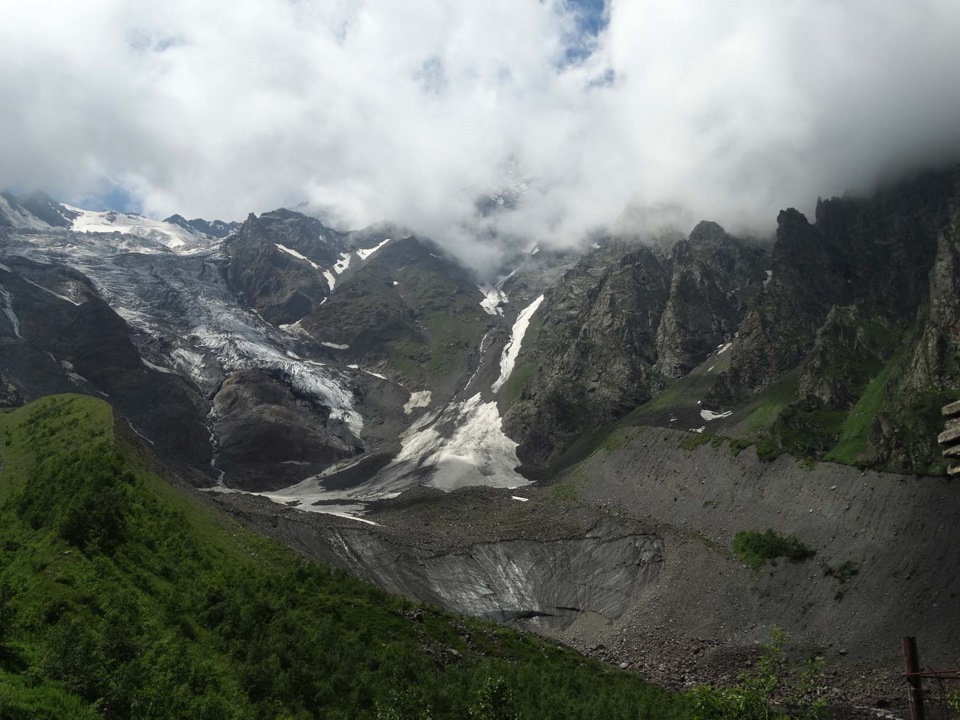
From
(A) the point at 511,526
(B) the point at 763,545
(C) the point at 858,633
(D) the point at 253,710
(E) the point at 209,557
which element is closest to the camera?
(D) the point at 253,710

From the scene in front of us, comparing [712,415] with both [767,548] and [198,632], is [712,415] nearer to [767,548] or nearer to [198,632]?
[767,548]

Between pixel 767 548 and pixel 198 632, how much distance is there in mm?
65459

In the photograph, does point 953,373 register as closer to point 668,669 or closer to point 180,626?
point 668,669

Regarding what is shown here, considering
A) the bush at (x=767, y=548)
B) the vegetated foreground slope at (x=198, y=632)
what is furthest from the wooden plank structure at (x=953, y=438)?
the bush at (x=767, y=548)

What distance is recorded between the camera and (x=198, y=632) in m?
34.2

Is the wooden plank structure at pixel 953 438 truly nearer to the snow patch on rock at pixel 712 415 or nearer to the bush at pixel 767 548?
the bush at pixel 767 548

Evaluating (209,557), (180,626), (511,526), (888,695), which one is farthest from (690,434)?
(180,626)

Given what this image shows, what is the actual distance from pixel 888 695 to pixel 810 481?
36.4 metres

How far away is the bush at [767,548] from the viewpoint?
7631cm

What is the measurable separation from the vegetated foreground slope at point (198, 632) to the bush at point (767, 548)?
30998 mm

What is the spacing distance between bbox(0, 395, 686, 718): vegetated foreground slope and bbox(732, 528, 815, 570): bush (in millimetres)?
30998

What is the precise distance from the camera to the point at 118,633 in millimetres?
25188

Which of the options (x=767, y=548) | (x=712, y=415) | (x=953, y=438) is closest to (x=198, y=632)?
(x=953, y=438)

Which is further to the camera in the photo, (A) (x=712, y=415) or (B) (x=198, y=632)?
(A) (x=712, y=415)
